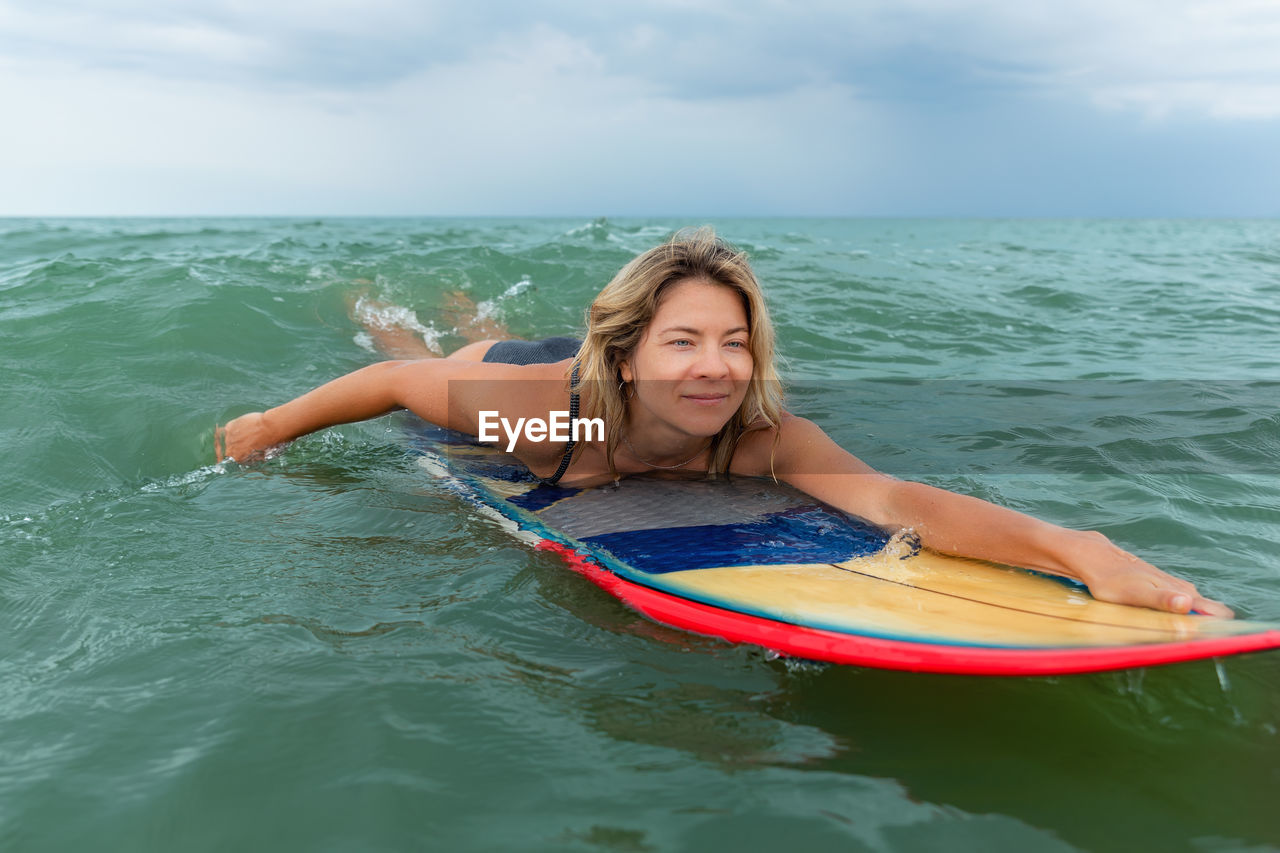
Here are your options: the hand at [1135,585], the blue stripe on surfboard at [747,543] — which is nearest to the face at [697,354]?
the blue stripe on surfboard at [747,543]

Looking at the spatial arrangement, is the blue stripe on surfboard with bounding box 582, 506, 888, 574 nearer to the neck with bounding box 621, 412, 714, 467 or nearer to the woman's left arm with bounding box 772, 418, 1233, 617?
the woman's left arm with bounding box 772, 418, 1233, 617

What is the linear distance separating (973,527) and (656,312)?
129cm

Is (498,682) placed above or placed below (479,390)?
below

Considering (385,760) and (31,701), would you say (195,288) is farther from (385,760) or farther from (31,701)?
(385,760)

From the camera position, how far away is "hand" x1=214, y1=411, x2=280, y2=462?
13.4 feet

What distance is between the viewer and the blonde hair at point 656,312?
10.4 ft

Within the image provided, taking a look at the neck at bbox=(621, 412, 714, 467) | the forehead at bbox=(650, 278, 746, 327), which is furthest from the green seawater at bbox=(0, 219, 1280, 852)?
the forehead at bbox=(650, 278, 746, 327)

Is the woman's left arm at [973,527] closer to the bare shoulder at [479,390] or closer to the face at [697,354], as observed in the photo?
the face at [697,354]

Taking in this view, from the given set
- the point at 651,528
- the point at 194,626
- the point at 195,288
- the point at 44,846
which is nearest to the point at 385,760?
the point at 44,846

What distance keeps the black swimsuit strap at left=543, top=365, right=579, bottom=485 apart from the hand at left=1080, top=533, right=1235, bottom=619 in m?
1.83

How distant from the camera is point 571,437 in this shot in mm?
3535

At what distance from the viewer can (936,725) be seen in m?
2.13

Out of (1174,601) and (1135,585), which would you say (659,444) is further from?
(1174,601)

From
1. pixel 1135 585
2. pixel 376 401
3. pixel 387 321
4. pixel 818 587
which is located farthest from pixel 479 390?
pixel 387 321
